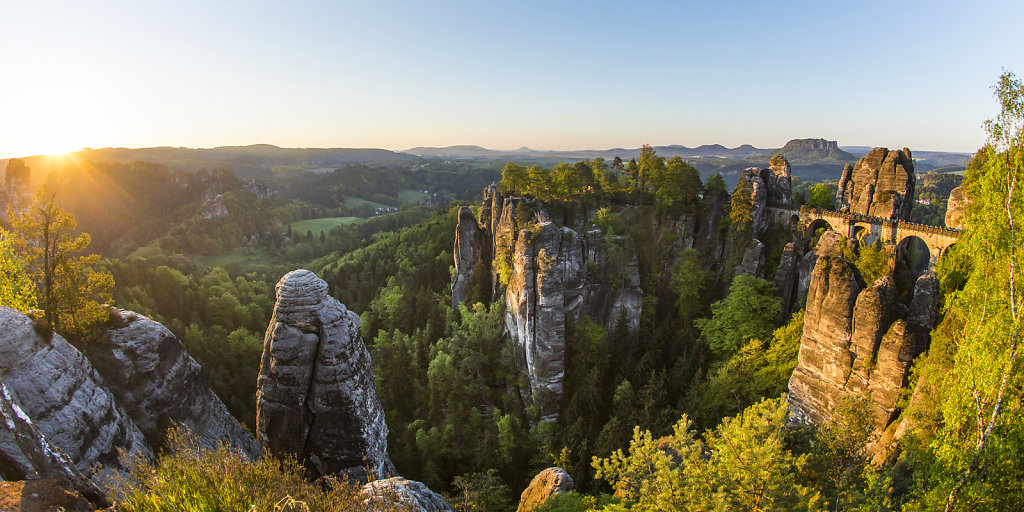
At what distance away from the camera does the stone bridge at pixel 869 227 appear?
3359cm

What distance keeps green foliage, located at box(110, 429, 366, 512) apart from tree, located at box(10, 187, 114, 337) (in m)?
8.82

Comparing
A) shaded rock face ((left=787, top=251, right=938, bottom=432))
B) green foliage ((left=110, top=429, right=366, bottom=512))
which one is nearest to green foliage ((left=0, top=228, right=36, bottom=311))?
green foliage ((left=110, top=429, right=366, bottom=512))

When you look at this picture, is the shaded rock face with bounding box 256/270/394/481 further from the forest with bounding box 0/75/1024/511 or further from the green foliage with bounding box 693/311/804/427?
the green foliage with bounding box 693/311/804/427

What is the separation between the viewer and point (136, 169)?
386 ft

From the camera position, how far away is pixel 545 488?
20141 millimetres

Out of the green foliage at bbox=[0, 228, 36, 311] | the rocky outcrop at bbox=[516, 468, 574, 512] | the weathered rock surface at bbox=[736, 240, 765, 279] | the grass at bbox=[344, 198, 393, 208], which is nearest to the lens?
the green foliage at bbox=[0, 228, 36, 311]

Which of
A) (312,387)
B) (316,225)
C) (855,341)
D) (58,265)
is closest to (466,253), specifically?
(312,387)

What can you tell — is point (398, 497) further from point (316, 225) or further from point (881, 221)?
point (316, 225)

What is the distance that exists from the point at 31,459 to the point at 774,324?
1497 inches

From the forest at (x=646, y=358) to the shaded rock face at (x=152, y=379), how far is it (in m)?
0.96

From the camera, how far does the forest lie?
11.9m

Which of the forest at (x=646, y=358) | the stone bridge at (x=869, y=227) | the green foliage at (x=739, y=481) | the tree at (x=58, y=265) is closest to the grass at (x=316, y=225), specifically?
the forest at (x=646, y=358)

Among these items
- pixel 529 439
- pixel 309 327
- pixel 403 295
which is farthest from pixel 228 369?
pixel 309 327

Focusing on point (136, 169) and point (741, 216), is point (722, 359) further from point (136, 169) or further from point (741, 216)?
point (136, 169)
